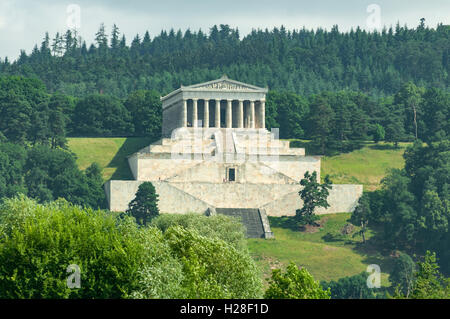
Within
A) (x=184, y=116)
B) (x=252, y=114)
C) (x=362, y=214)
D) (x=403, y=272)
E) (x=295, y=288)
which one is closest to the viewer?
(x=295, y=288)

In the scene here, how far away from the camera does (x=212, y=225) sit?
7906 centimetres

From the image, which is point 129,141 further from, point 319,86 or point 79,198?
point 319,86

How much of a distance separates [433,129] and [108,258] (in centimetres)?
9436

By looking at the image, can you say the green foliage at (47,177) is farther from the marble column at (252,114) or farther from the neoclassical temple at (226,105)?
the marble column at (252,114)

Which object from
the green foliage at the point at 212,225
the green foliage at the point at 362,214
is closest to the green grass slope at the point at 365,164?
the green foliage at the point at 362,214

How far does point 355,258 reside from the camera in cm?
8650

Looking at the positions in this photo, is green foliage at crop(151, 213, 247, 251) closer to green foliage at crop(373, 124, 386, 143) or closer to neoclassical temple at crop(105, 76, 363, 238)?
neoclassical temple at crop(105, 76, 363, 238)

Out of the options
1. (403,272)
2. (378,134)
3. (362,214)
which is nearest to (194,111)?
(378,134)

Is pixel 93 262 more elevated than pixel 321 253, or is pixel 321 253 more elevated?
pixel 93 262

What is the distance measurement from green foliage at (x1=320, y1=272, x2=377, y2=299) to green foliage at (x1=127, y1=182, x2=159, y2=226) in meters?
23.0

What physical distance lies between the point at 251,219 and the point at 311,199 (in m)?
6.68

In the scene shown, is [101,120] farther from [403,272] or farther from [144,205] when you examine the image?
[403,272]
